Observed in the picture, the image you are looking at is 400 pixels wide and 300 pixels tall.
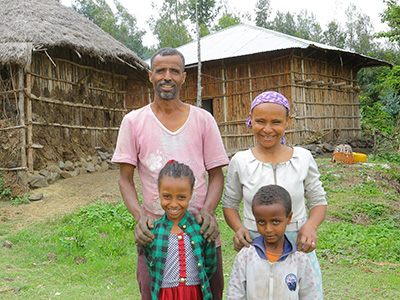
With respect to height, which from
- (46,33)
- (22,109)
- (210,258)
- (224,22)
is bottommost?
(210,258)

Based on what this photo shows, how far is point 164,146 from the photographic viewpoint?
2.19m

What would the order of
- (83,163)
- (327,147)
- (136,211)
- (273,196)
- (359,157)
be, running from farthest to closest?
1. (327,147)
2. (359,157)
3. (83,163)
4. (136,211)
5. (273,196)

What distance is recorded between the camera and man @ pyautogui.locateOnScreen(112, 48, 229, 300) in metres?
2.19

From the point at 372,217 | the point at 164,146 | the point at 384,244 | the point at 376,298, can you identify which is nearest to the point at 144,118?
the point at 164,146

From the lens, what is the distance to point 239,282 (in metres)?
2.02

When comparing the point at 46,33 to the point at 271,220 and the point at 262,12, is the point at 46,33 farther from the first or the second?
the point at 262,12

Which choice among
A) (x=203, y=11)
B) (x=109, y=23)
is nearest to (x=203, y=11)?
(x=203, y=11)

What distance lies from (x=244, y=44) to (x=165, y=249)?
1369 centimetres

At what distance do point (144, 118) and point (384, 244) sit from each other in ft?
13.3

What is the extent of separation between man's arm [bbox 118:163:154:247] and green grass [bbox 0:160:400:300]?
6.88 feet

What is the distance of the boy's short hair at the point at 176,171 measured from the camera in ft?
Result: 6.70

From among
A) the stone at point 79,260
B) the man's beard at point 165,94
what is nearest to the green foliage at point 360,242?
the stone at point 79,260

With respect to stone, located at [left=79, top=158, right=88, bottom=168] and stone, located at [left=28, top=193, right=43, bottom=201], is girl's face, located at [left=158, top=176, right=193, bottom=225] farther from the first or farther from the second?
stone, located at [left=79, top=158, right=88, bottom=168]

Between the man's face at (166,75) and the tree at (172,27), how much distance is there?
96.1 feet
